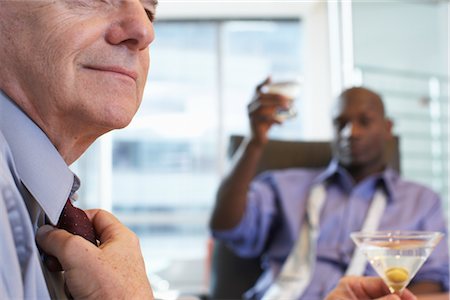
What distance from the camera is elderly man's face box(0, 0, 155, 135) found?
2.33 feet

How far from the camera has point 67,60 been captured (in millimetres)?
714

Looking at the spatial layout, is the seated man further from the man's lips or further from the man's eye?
the man's lips

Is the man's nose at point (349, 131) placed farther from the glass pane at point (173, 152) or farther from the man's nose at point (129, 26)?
the glass pane at point (173, 152)

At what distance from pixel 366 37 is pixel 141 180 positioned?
94.6 inches

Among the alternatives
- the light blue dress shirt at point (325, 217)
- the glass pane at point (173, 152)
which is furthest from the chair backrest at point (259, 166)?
the glass pane at point (173, 152)

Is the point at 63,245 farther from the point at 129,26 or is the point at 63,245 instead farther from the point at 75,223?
the point at 129,26

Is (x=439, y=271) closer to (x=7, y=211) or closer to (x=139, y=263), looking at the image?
(x=139, y=263)

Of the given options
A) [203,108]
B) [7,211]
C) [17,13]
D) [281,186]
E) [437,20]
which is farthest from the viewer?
[203,108]

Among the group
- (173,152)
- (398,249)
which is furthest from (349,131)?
(173,152)

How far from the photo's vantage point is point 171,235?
18.0 ft

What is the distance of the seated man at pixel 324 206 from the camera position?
204 cm

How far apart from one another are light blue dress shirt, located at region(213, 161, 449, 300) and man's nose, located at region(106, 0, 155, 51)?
4.64ft

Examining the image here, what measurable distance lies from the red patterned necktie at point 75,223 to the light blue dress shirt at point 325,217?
139cm

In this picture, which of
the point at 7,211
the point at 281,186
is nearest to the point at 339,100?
the point at 281,186
